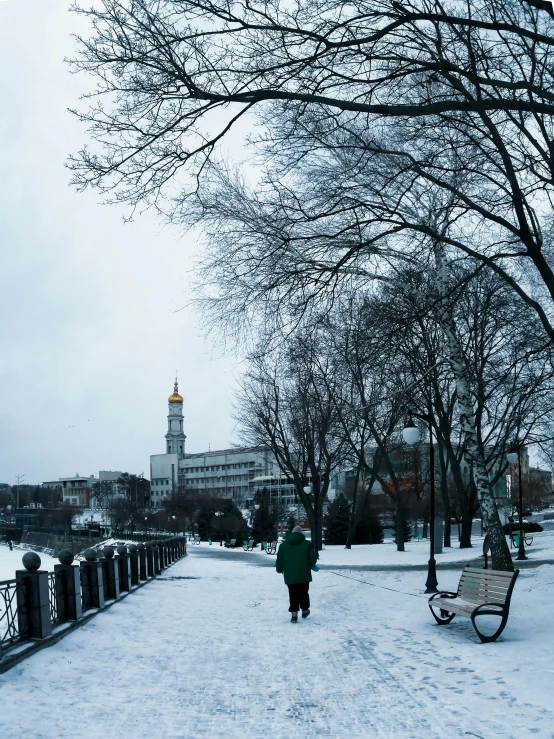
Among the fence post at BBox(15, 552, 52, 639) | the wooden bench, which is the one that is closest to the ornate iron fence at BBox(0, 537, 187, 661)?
the fence post at BBox(15, 552, 52, 639)

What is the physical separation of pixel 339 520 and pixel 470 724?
164ft

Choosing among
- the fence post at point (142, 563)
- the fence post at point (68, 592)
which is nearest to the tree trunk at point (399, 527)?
the fence post at point (142, 563)

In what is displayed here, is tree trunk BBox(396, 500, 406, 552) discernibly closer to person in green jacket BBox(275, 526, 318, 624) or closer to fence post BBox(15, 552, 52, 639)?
person in green jacket BBox(275, 526, 318, 624)

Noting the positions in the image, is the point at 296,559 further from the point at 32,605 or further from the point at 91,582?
the point at 32,605

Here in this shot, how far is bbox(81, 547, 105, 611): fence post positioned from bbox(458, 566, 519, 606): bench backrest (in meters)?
5.69

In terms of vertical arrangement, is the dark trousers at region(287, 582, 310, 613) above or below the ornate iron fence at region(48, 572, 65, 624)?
below

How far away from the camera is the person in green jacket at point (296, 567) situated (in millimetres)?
13836

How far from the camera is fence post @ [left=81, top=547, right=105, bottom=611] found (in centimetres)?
1363

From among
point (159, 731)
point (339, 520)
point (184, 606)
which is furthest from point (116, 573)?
point (339, 520)

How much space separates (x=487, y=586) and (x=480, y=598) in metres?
0.28

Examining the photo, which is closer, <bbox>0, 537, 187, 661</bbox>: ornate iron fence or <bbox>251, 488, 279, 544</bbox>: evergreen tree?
<bbox>0, 537, 187, 661</bbox>: ornate iron fence

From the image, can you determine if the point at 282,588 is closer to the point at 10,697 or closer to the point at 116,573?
the point at 116,573

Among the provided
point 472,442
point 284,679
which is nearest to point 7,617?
point 284,679

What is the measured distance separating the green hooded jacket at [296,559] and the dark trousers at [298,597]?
0.34 ft
